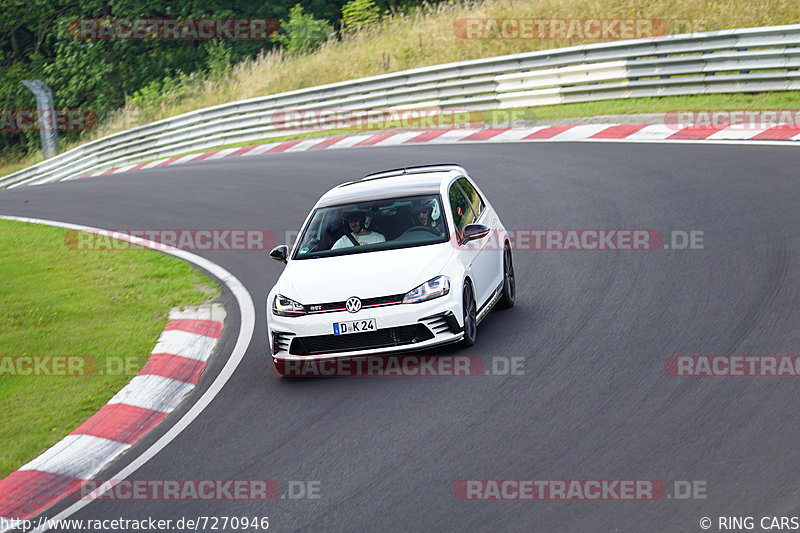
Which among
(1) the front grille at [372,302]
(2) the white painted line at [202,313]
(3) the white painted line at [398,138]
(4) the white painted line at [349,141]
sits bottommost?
(4) the white painted line at [349,141]

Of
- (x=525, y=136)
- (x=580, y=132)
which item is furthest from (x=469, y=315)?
(x=525, y=136)

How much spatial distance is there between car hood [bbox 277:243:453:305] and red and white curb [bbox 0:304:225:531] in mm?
1452

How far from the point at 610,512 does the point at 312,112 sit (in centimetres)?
2290

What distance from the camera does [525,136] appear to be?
2162 cm

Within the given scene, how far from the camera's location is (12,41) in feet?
175

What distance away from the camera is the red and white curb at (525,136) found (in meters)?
17.6

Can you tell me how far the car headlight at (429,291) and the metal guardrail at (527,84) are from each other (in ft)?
41.0

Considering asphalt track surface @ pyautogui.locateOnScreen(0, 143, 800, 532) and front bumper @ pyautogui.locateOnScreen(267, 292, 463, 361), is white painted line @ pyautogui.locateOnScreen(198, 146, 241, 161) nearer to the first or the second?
asphalt track surface @ pyautogui.locateOnScreen(0, 143, 800, 532)

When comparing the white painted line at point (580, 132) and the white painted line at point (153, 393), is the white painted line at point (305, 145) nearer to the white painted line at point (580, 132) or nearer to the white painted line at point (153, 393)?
the white painted line at point (580, 132)

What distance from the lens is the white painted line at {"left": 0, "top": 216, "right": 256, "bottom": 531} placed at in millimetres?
7957

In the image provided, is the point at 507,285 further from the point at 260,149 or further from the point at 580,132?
the point at 260,149

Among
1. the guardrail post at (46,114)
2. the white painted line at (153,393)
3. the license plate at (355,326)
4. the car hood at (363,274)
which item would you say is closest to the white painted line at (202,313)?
the white painted line at (153,393)

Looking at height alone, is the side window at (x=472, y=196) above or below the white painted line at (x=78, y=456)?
above

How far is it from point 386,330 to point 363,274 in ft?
2.05
